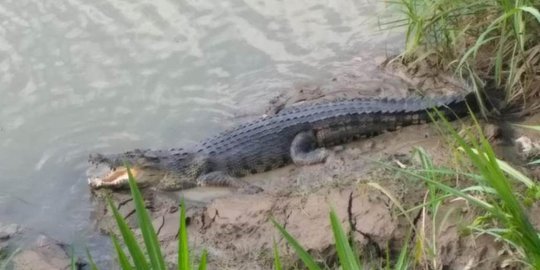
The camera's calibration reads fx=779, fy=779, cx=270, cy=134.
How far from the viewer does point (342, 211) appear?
4051 millimetres

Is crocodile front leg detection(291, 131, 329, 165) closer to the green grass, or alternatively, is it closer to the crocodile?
the crocodile

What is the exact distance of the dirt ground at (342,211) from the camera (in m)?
3.68

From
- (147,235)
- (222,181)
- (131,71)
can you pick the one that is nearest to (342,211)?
(222,181)

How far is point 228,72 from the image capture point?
22.2 ft

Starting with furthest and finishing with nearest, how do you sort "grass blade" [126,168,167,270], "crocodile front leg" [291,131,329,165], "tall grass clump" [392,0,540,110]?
"crocodile front leg" [291,131,329,165]
"tall grass clump" [392,0,540,110]
"grass blade" [126,168,167,270]

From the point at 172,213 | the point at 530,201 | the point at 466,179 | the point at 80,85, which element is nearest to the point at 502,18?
the point at 466,179

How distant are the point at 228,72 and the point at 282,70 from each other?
0.47m

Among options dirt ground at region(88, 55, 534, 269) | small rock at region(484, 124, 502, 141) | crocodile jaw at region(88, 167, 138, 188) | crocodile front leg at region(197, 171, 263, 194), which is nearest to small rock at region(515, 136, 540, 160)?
small rock at region(484, 124, 502, 141)

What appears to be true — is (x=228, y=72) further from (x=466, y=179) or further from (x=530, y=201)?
(x=530, y=201)

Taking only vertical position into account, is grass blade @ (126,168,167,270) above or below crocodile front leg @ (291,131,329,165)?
above

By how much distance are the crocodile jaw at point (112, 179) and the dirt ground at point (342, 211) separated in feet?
0.36

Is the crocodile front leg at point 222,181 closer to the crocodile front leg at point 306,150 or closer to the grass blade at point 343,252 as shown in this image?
the crocodile front leg at point 306,150

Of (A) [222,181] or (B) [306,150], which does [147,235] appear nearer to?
(A) [222,181]

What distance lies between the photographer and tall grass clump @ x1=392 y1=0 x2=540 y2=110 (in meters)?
4.93
